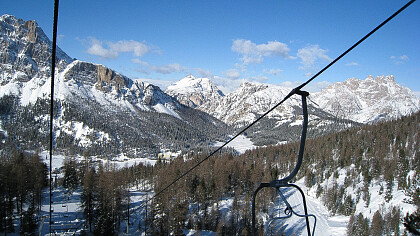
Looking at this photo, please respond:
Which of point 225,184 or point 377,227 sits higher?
point 225,184

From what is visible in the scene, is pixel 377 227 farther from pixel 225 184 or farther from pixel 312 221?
pixel 225 184

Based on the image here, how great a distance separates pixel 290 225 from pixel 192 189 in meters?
22.0

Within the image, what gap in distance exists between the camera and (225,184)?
65.1 meters

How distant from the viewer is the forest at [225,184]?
116 ft

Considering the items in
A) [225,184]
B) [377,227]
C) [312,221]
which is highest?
[225,184]

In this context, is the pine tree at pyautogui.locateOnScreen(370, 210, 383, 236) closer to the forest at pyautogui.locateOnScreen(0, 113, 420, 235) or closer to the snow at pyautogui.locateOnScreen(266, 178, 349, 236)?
the forest at pyautogui.locateOnScreen(0, 113, 420, 235)

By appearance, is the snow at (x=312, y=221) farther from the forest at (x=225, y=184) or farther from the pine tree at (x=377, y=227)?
the pine tree at (x=377, y=227)

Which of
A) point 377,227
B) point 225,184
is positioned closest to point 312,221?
point 377,227

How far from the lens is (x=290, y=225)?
181 ft

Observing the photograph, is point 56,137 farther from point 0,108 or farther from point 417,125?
point 417,125

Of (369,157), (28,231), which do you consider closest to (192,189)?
(28,231)

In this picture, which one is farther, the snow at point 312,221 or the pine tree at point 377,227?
the snow at point 312,221

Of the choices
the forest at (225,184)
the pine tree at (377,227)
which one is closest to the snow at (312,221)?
the forest at (225,184)

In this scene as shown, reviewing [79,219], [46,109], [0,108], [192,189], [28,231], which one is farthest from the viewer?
[46,109]
